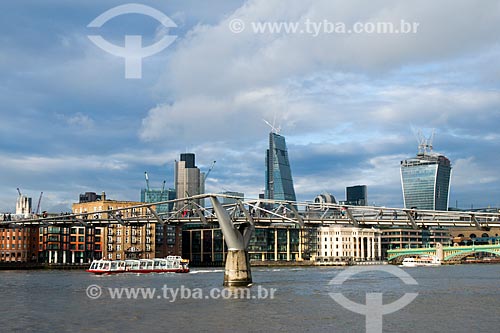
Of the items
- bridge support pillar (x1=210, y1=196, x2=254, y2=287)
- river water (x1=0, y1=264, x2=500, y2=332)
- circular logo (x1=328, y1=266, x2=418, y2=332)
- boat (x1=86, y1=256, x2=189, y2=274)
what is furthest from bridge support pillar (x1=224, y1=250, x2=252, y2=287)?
boat (x1=86, y1=256, x2=189, y2=274)

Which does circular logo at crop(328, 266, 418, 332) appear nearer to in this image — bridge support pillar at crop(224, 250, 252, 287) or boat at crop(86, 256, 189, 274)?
bridge support pillar at crop(224, 250, 252, 287)

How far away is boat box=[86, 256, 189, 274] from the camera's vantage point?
536 ft

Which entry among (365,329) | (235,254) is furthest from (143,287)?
(365,329)

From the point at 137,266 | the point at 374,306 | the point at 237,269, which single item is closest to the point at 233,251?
the point at 237,269

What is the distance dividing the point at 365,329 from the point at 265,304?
21.8 m

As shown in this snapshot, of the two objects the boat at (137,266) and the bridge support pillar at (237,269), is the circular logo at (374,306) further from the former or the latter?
the boat at (137,266)

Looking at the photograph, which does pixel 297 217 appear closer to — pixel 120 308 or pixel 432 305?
pixel 432 305

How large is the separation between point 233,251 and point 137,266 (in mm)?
75877

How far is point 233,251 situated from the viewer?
325 feet

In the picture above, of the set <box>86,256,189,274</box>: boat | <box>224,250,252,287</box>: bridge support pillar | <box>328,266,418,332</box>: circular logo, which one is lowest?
<box>328,266,418,332</box>: circular logo

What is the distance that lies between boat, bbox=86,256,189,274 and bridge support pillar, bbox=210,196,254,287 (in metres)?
68.2

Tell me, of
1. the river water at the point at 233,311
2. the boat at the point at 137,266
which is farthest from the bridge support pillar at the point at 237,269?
the boat at the point at 137,266

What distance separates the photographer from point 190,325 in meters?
61.6

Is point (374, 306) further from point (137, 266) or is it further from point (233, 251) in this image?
point (137, 266)
